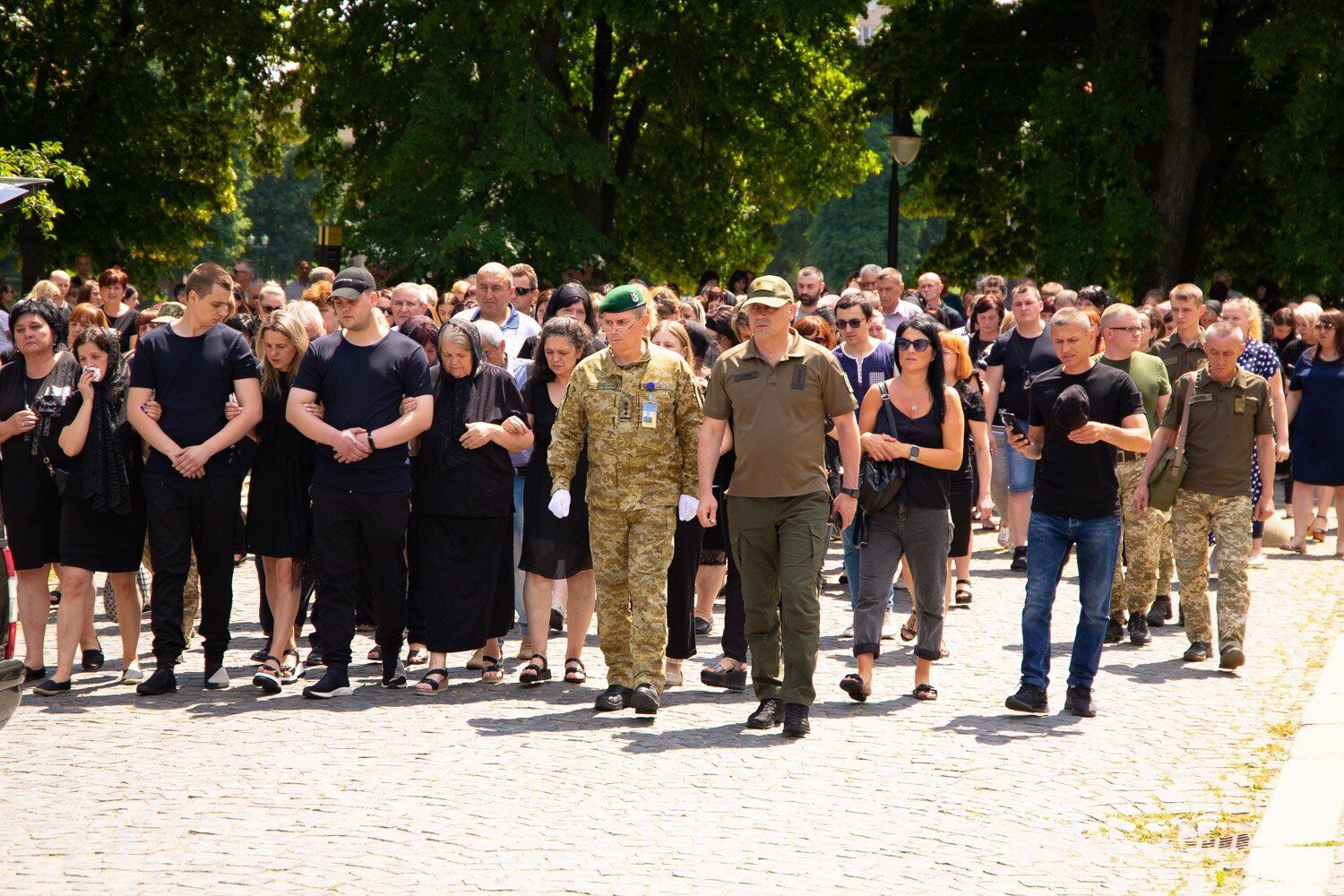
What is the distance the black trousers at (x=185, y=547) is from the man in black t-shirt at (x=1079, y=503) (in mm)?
4112

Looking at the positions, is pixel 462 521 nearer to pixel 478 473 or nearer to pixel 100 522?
pixel 478 473

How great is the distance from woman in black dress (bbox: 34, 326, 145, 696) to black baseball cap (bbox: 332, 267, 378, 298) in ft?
4.68

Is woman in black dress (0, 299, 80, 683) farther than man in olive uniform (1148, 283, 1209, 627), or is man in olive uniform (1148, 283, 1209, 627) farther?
man in olive uniform (1148, 283, 1209, 627)

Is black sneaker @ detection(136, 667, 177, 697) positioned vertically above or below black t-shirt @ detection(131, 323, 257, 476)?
below

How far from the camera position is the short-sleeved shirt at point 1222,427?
9797 mm

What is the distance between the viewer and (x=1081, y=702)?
27.5ft

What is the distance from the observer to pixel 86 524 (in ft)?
29.2

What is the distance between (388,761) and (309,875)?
160 centimetres

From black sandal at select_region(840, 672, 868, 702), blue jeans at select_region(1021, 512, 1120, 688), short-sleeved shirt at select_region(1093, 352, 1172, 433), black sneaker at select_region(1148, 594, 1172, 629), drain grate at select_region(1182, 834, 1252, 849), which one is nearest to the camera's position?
drain grate at select_region(1182, 834, 1252, 849)

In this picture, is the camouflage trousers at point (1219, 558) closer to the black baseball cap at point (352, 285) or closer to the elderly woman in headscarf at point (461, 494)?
the elderly woman in headscarf at point (461, 494)

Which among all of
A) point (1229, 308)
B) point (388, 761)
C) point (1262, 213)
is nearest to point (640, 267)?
point (1262, 213)

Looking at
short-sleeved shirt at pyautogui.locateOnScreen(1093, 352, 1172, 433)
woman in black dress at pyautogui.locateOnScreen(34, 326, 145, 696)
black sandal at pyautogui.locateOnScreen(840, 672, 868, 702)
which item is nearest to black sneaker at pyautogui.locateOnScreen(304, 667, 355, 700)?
woman in black dress at pyautogui.locateOnScreen(34, 326, 145, 696)

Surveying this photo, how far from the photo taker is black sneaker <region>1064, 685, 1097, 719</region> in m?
8.34

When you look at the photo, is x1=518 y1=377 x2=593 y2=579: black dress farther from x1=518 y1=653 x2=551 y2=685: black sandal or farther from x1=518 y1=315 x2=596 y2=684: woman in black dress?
x1=518 y1=653 x2=551 y2=685: black sandal
